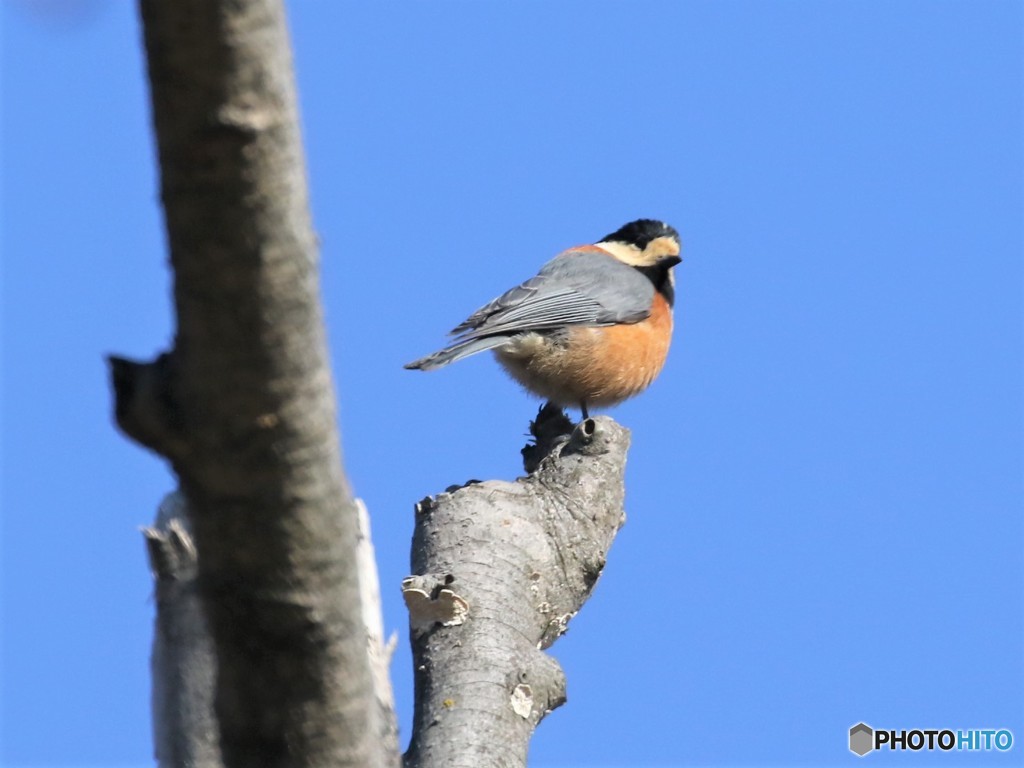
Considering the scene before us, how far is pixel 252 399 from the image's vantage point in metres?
A: 1.76

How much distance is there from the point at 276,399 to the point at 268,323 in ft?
0.37

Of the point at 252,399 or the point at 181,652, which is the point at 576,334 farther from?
the point at 252,399

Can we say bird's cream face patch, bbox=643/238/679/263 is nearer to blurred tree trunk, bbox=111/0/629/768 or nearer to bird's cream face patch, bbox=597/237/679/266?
bird's cream face patch, bbox=597/237/679/266

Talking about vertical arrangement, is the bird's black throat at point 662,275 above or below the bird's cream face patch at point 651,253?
below

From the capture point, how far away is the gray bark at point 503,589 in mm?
4125

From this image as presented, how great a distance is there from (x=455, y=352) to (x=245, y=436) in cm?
537

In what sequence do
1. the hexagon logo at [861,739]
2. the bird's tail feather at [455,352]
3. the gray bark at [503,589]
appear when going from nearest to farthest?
the gray bark at [503,589], the hexagon logo at [861,739], the bird's tail feather at [455,352]

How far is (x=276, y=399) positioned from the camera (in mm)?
1776

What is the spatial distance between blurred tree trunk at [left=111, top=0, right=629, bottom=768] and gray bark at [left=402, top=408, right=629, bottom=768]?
1298 millimetres

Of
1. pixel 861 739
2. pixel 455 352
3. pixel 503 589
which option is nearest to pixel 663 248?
pixel 455 352

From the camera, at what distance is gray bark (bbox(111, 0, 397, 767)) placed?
1602 millimetres

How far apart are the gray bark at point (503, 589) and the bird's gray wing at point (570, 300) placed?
1.84 m

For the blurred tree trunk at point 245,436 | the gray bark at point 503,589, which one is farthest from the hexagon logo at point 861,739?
the blurred tree trunk at point 245,436

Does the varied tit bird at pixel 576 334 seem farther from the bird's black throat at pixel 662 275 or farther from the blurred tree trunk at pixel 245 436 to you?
the blurred tree trunk at pixel 245 436
